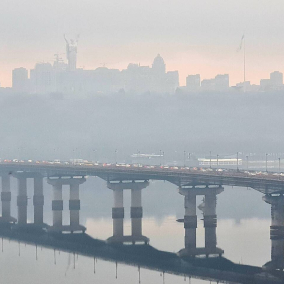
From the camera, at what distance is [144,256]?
155 m

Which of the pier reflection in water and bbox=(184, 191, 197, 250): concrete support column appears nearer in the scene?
the pier reflection in water

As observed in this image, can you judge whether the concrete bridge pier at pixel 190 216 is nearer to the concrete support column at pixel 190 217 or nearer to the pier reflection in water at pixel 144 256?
the concrete support column at pixel 190 217

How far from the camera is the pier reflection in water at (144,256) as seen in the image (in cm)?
13938

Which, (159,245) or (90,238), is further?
(90,238)

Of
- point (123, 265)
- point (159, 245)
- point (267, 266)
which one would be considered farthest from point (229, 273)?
point (159, 245)

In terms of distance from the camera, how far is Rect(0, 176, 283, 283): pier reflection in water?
5487 inches

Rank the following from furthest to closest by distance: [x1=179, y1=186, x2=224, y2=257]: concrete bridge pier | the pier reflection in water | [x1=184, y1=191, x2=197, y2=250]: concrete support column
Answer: [x1=184, y1=191, x2=197, y2=250]: concrete support column < [x1=179, y1=186, x2=224, y2=257]: concrete bridge pier < the pier reflection in water

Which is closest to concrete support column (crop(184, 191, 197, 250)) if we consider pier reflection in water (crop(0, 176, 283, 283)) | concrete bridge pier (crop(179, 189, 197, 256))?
concrete bridge pier (crop(179, 189, 197, 256))

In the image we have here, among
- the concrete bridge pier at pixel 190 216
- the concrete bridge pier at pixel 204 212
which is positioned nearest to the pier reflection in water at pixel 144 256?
the concrete bridge pier at pixel 204 212

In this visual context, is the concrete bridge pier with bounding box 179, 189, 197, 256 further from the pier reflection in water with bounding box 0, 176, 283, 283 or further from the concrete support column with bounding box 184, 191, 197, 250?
the pier reflection in water with bounding box 0, 176, 283, 283

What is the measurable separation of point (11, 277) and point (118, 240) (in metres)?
35.3

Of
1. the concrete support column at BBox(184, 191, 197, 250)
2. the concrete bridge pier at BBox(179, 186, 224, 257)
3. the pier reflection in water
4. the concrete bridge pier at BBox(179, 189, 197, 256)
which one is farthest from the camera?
the concrete support column at BBox(184, 191, 197, 250)

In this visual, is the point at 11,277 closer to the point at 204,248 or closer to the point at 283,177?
the point at 204,248

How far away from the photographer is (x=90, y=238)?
177625 millimetres
